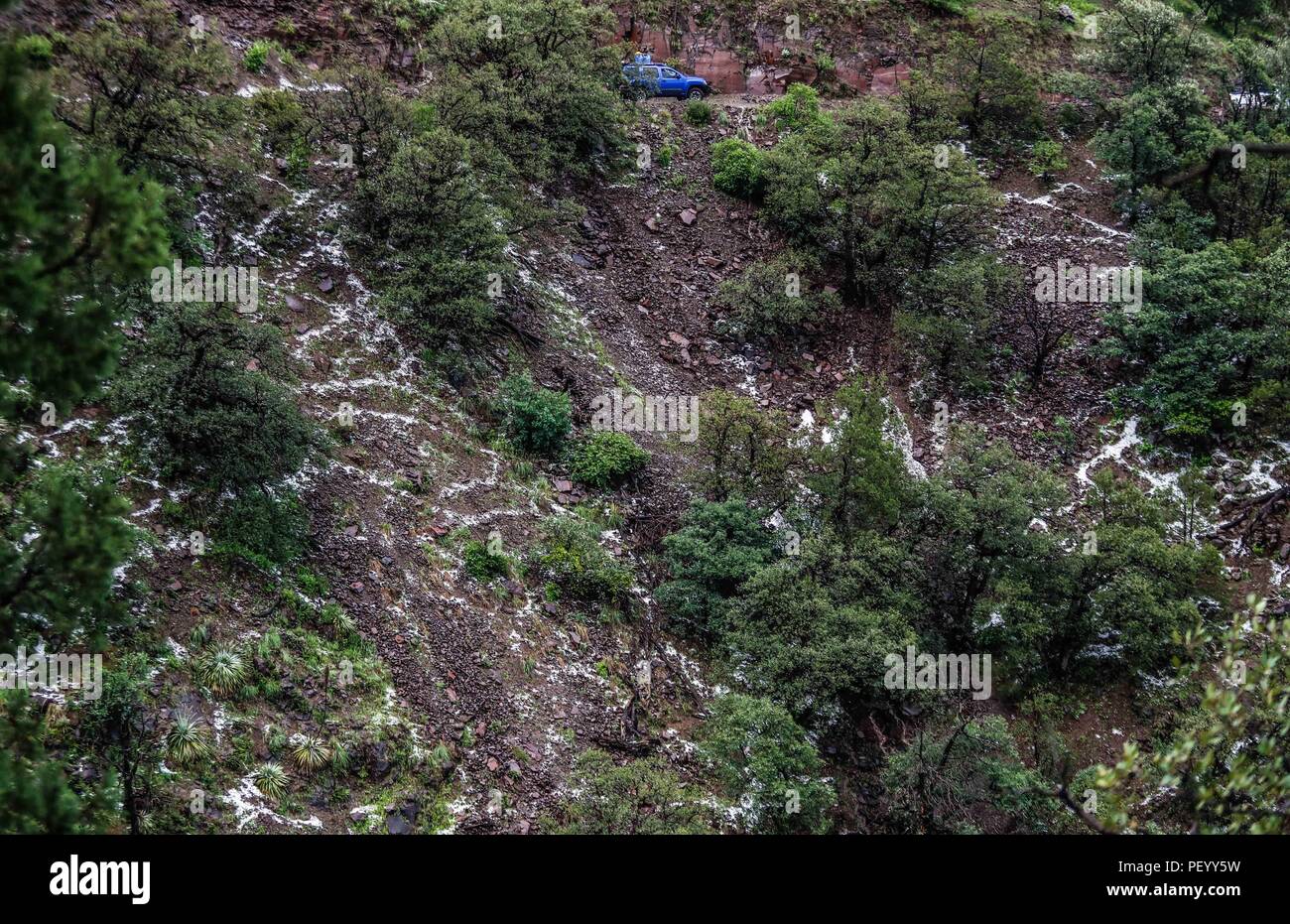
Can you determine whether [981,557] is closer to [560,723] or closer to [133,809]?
[560,723]

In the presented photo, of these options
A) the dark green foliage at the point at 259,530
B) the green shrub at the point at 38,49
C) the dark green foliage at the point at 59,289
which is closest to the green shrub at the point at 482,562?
the dark green foliage at the point at 259,530

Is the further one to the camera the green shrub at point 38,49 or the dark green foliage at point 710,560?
the dark green foliage at point 710,560

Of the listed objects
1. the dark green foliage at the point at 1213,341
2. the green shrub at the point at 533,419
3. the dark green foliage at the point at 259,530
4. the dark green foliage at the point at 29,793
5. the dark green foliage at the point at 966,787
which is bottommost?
the dark green foliage at the point at 966,787

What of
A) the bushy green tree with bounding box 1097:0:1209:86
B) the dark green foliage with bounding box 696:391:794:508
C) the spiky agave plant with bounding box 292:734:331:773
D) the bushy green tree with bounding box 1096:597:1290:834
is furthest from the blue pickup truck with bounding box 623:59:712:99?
the spiky agave plant with bounding box 292:734:331:773

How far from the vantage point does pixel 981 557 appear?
21.6m

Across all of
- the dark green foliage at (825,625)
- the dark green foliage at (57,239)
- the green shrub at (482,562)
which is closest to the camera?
the dark green foliage at (57,239)

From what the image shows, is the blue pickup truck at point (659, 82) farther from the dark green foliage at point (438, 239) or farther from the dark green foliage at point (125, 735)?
the dark green foliage at point (125, 735)

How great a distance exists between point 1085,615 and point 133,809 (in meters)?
19.1

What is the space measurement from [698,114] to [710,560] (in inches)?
786

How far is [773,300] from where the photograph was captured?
28.6m

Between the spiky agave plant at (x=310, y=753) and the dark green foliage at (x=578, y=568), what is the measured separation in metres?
6.49

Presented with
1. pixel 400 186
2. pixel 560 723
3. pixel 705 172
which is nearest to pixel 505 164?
pixel 400 186

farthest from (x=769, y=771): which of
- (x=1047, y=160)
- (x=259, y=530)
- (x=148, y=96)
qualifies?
(x=1047, y=160)

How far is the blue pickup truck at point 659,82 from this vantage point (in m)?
34.3
